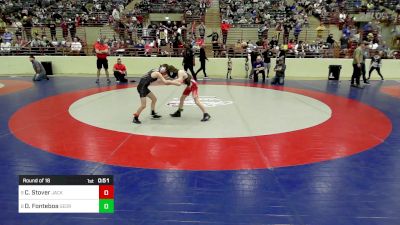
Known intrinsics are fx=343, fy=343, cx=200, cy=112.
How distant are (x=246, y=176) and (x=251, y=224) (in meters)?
1.24

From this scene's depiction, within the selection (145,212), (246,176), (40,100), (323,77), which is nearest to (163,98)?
(40,100)

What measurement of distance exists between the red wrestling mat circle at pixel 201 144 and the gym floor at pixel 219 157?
19 mm

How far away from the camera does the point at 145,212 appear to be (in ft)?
12.9

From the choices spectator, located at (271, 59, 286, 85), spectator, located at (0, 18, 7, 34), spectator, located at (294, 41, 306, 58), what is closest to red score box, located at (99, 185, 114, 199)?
spectator, located at (271, 59, 286, 85)

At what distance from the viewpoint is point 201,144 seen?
6.18m

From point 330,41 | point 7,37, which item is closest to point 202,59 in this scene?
point 330,41

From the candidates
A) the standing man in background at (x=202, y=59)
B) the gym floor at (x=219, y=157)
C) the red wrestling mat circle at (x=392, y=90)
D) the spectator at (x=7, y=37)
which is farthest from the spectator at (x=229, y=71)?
the spectator at (x=7, y=37)

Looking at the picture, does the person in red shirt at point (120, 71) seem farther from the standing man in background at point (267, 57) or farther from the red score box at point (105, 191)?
the red score box at point (105, 191)

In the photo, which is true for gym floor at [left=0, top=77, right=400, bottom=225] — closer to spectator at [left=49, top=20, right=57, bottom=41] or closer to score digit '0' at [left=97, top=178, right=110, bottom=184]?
score digit '0' at [left=97, top=178, right=110, bottom=184]

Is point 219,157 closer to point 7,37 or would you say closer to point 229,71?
point 229,71

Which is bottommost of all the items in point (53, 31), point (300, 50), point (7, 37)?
point (300, 50)

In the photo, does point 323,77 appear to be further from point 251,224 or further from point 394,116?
point 251,224

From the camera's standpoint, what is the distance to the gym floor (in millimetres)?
3953
